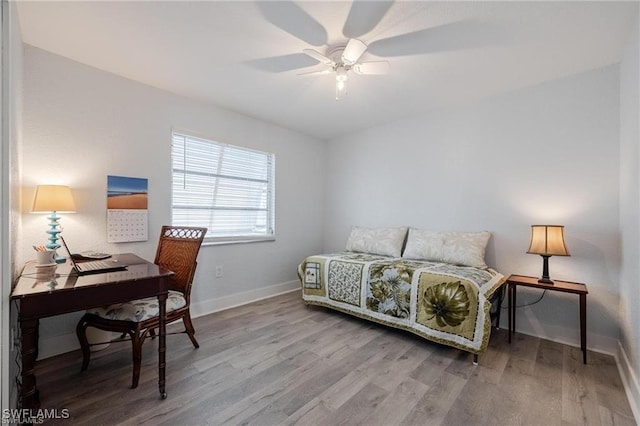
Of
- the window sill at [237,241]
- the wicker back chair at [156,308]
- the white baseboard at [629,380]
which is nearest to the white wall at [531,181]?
the white baseboard at [629,380]

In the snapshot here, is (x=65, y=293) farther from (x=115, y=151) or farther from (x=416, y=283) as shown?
(x=416, y=283)

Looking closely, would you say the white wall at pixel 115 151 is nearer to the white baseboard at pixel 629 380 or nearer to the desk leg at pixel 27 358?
the desk leg at pixel 27 358

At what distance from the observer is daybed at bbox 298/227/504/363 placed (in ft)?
7.22

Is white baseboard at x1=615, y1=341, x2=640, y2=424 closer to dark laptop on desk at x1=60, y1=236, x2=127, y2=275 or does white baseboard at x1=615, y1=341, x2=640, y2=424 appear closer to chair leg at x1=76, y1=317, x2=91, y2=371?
dark laptop on desk at x1=60, y1=236, x2=127, y2=275

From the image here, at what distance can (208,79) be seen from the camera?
2.58 metres

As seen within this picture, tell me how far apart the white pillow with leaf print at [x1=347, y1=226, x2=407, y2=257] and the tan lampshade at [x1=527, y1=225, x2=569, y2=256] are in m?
1.36

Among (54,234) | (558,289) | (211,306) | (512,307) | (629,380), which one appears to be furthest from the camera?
(211,306)

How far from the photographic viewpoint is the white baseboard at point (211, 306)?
2.16 metres

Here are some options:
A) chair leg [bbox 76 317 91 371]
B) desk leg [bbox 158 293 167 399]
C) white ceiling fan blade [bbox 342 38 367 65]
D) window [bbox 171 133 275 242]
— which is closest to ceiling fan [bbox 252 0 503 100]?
white ceiling fan blade [bbox 342 38 367 65]

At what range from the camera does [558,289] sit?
7.25ft

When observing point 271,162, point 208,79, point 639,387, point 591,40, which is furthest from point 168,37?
point 639,387

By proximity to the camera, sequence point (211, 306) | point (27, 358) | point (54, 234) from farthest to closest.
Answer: point (211, 306) → point (54, 234) → point (27, 358)

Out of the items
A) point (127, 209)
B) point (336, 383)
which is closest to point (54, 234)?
point (127, 209)

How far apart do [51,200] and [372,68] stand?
2667mm
